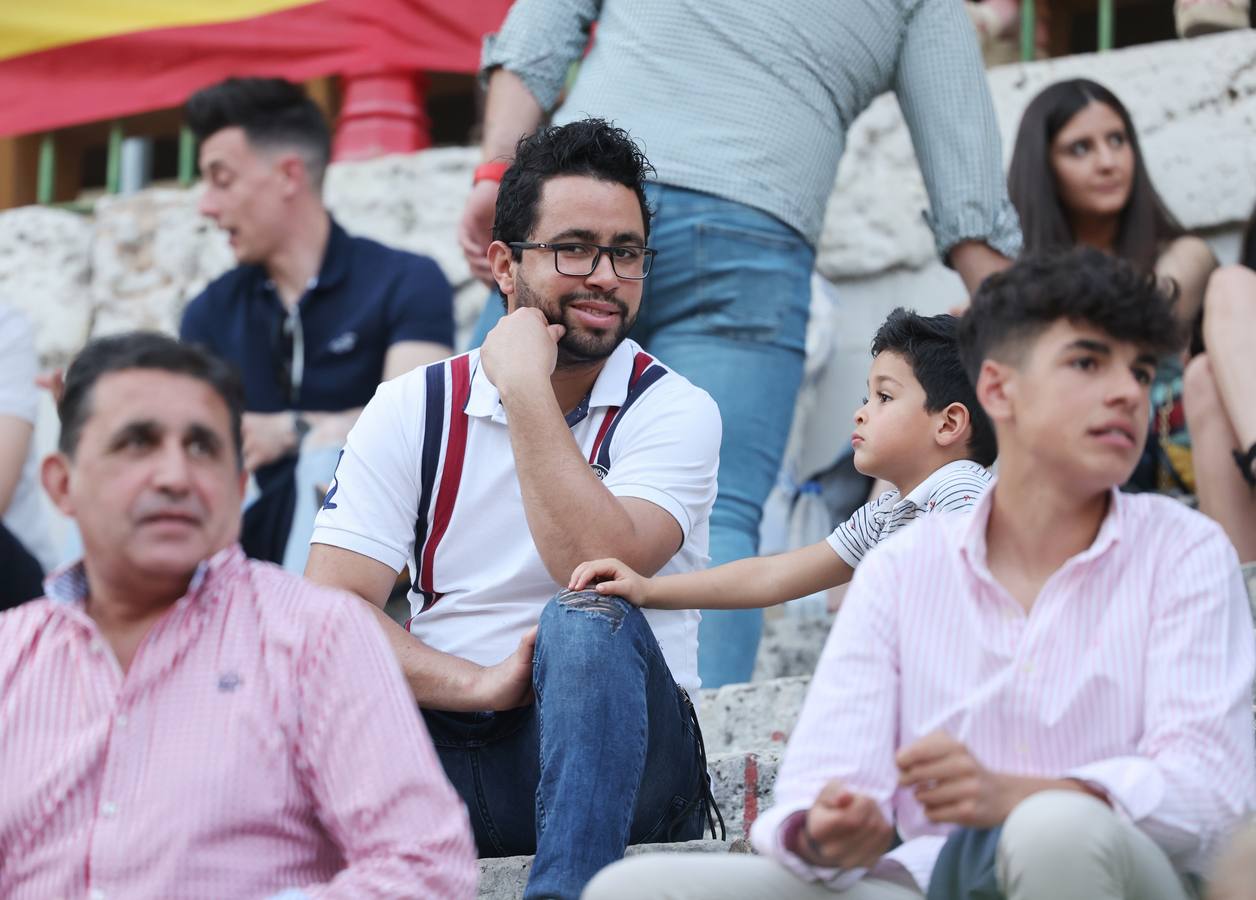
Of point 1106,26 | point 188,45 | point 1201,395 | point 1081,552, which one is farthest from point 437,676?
point 188,45

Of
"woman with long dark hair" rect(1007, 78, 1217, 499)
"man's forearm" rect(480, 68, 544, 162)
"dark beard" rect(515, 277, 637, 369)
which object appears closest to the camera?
"dark beard" rect(515, 277, 637, 369)

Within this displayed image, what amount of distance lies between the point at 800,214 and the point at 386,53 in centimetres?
241

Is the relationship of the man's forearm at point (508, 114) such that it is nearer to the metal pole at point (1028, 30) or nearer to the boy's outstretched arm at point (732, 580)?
the boy's outstretched arm at point (732, 580)

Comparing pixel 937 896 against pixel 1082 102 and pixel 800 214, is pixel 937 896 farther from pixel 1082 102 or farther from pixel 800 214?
pixel 1082 102

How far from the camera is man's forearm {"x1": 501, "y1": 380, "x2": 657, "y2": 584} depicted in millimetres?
2904

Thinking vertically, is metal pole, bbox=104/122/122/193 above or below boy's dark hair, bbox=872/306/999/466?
above

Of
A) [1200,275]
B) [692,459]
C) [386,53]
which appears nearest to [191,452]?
[692,459]

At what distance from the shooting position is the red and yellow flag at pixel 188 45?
19.3ft

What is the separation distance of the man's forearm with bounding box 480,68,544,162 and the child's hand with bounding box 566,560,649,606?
4.53 feet

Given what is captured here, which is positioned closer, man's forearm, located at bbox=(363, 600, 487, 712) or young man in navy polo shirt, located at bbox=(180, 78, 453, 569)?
man's forearm, located at bbox=(363, 600, 487, 712)

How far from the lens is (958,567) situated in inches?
89.7

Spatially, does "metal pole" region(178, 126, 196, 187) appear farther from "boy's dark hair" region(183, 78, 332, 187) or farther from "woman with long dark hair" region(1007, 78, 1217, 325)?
"woman with long dark hair" region(1007, 78, 1217, 325)

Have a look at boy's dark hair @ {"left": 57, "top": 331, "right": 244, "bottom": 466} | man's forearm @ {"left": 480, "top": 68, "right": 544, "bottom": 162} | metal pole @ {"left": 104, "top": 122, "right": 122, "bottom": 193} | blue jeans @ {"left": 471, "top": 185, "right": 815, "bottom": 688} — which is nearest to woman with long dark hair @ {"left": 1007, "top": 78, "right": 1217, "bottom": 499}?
blue jeans @ {"left": 471, "top": 185, "right": 815, "bottom": 688}

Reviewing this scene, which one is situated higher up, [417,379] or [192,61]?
[192,61]
